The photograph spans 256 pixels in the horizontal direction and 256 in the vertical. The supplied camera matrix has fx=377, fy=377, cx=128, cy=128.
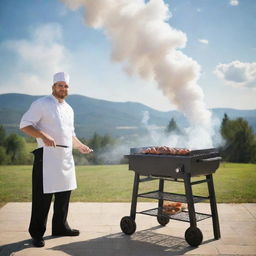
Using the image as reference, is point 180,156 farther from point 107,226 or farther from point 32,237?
point 32,237

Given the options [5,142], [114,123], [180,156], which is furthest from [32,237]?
[114,123]

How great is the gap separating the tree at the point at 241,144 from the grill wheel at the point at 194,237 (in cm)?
1956

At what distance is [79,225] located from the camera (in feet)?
15.3

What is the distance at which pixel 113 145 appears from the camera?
34.1 m

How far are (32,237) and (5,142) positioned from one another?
→ 2951cm

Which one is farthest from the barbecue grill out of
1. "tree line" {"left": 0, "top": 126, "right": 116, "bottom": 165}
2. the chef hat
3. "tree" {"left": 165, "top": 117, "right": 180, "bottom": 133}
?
"tree" {"left": 165, "top": 117, "right": 180, "bottom": 133}

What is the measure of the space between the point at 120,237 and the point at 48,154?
3.98ft

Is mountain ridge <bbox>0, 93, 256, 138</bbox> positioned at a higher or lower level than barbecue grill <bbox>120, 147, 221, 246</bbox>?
higher

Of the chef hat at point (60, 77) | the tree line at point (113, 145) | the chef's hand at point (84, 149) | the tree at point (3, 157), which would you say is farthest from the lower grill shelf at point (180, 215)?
the tree at point (3, 157)

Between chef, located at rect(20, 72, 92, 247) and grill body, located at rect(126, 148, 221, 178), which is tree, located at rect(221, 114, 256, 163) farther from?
chef, located at rect(20, 72, 92, 247)

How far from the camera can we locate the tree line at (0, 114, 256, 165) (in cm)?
2445

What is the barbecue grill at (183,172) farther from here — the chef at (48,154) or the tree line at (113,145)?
the tree line at (113,145)

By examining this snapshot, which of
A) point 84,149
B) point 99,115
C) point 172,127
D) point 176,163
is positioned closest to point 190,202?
point 176,163

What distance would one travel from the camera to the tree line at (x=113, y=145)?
24.5 m
